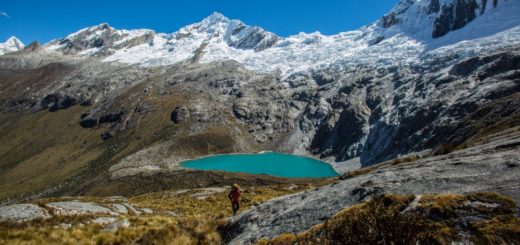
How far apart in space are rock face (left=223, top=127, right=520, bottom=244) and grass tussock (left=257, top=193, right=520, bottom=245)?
1.25 metres

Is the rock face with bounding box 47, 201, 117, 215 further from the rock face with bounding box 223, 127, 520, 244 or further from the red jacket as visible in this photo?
the rock face with bounding box 223, 127, 520, 244

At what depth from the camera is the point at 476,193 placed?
9.68 metres

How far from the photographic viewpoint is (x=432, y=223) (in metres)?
8.82

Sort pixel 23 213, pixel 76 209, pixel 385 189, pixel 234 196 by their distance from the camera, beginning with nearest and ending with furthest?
pixel 385 189, pixel 234 196, pixel 23 213, pixel 76 209

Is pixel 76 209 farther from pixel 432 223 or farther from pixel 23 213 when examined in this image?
pixel 432 223

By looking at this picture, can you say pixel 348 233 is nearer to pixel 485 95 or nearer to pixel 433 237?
pixel 433 237

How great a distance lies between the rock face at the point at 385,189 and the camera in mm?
11086

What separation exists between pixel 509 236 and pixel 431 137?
18613cm

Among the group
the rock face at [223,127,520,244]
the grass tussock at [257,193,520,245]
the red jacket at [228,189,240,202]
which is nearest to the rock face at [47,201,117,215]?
the red jacket at [228,189,240,202]

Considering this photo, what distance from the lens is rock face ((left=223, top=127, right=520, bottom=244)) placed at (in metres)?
11.1

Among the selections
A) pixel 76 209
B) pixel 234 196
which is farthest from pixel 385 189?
pixel 76 209

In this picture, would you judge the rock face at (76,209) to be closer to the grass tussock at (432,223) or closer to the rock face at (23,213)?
the rock face at (23,213)

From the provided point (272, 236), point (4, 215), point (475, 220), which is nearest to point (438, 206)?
point (475, 220)

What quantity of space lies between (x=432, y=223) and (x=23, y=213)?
29.6m
